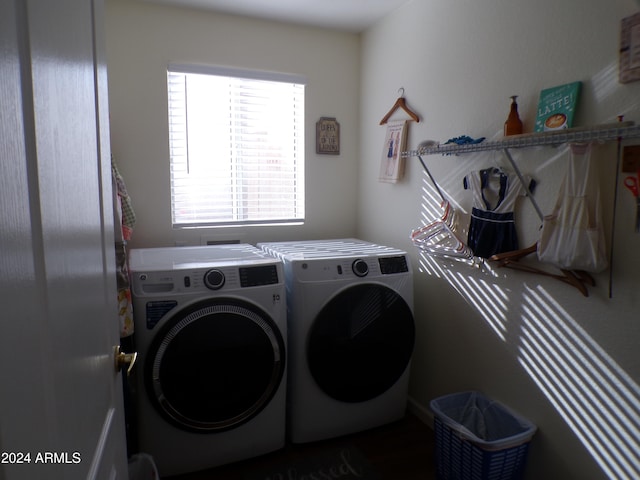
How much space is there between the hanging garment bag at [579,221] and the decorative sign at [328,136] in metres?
1.65

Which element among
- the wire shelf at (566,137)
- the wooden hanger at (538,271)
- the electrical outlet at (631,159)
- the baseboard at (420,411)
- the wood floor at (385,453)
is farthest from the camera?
the baseboard at (420,411)

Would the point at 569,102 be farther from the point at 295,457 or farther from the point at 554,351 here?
the point at 295,457

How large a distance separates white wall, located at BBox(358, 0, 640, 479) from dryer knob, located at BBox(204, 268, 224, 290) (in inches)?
44.1

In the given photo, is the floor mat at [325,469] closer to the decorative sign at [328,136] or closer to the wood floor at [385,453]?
the wood floor at [385,453]

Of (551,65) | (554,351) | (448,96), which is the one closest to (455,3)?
(448,96)

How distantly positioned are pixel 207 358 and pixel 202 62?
66.9 inches

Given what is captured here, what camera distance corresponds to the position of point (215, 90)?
2604mm

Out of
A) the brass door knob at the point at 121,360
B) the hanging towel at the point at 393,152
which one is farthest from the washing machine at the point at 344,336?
the brass door knob at the point at 121,360

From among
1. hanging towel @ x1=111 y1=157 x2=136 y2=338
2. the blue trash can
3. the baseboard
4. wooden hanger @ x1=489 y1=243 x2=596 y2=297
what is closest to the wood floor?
the baseboard

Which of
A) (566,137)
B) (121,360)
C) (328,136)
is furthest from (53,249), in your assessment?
(328,136)

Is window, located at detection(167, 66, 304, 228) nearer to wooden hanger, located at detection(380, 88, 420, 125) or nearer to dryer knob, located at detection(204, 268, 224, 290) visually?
wooden hanger, located at detection(380, 88, 420, 125)

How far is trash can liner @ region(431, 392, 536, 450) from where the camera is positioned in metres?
1.67

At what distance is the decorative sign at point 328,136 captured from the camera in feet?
9.36

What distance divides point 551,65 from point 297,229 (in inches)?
68.4
